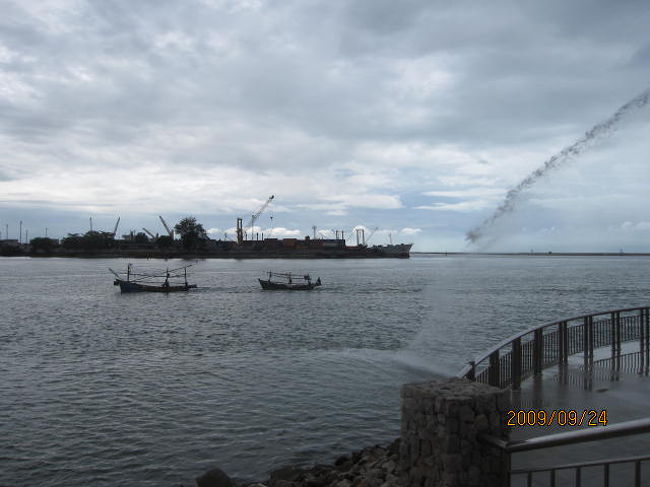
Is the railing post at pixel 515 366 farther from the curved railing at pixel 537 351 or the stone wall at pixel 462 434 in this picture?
the stone wall at pixel 462 434

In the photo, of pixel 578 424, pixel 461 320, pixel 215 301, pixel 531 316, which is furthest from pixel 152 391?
pixel 215 301

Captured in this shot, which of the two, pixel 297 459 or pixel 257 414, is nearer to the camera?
pixel 297 459

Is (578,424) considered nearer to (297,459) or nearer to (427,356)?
(297,459)

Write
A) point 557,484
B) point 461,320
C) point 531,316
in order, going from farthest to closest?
1. point 531,316
2. point 461,320
3. point 557,484

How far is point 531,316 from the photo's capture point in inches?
1876

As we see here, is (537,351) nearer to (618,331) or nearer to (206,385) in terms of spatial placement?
(618,331)

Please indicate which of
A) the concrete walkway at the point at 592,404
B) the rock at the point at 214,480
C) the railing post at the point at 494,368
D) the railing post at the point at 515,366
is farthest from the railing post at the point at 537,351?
the rock at the point at 214,480

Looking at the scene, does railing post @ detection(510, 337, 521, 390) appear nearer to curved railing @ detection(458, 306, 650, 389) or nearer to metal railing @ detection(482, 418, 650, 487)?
curved railing @ detection(458, 306, 650, 389)

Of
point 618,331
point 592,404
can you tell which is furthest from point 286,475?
point 618,331

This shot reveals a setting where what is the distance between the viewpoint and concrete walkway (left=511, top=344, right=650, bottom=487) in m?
7.40

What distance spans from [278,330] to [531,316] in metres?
A: 22.0
